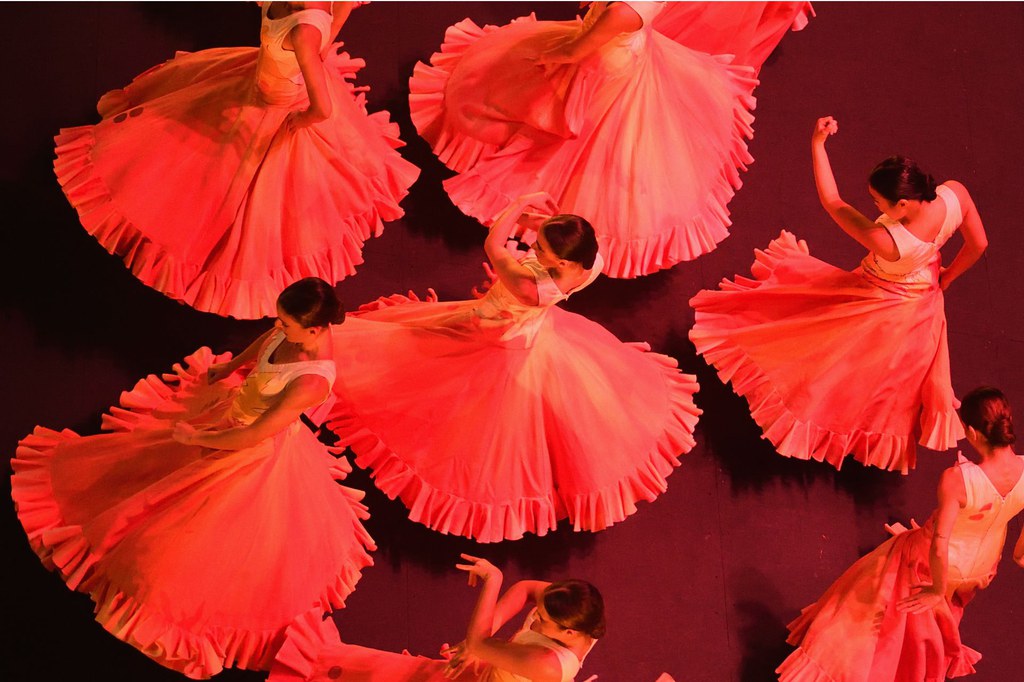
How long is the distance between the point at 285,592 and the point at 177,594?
30cm

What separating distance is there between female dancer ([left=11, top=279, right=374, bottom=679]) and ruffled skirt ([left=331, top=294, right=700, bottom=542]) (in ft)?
1.04

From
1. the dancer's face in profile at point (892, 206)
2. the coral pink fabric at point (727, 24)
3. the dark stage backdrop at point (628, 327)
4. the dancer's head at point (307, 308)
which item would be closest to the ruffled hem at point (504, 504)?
the dark stage backdrop at point (628, 327)

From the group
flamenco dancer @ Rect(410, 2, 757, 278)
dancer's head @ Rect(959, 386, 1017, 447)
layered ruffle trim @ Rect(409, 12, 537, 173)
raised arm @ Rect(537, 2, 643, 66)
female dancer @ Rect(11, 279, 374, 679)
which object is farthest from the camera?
layered ruffle trim @ Rect(409, 12, 537, 173)

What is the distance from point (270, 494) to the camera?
3.57 metres

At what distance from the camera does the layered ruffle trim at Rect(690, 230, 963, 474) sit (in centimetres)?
439

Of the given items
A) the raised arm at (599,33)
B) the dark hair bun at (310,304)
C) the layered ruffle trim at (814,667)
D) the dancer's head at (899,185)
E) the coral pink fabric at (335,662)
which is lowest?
the layered ruffle trim at (814,667)

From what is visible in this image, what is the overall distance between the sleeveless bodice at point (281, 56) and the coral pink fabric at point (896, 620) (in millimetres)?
2315

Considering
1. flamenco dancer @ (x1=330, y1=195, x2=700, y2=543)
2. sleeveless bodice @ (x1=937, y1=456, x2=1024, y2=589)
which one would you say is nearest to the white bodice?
sleeveless bodice @ (x1=937, y1=456, x2=1024, y2=589)

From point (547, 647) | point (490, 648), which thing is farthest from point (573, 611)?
point (490, 648)

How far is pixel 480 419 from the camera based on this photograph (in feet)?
13.2

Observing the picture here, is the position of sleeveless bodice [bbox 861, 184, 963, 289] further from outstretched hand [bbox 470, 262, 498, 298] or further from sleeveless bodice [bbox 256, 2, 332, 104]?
sleeveless bodice [bbox 256, 2, 332, 104]

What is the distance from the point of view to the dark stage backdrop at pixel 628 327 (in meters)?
Answer: 4.08

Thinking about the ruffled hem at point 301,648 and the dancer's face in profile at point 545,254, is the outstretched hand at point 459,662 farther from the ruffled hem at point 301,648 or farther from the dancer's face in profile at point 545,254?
the dancer's face in profile at point 545,254

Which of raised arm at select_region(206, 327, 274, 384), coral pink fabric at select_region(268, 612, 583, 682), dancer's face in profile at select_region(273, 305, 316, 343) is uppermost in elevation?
dancer's face in profile at select_region(273, 305, 316, 343)
